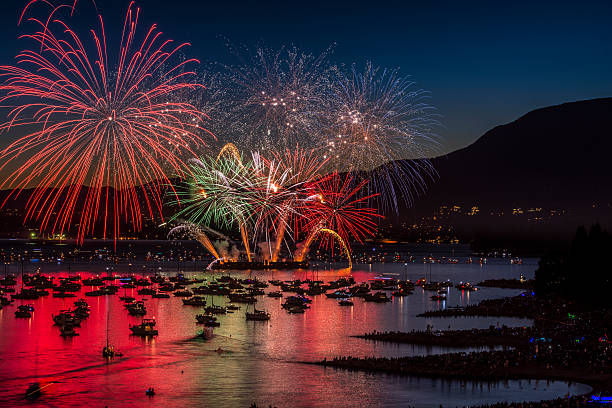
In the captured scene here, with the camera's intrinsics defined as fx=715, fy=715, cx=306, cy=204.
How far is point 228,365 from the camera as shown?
4872 cm

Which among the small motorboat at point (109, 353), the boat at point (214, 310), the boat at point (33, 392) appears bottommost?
the boat at point (33, 392)

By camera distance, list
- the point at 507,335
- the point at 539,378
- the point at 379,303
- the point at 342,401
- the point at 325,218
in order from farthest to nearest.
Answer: the point at 325,218
the point at 379,303
the point at 507,335
the point at 539,378
the point at 342,401

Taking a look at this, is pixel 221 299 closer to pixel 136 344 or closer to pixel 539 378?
pixel 136 344

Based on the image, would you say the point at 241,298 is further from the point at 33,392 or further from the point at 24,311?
the point at 33,392

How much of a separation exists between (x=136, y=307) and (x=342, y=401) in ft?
135

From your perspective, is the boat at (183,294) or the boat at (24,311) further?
the boat at (183,294)

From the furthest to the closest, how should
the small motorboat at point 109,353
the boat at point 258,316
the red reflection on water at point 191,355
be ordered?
the boat at point 258,316
the small motorboat at point 109,353
the red reflection on water at point 191,355

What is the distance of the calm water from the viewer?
3978 cm

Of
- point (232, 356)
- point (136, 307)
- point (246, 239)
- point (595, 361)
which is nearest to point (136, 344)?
point (232, 356)

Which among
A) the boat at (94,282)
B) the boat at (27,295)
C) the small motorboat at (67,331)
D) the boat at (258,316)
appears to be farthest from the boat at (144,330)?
the boat at (94,282)

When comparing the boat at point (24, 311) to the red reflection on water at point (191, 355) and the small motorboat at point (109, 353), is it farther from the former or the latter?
the small motorboat at point (109, 353)

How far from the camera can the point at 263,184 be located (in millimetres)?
90500

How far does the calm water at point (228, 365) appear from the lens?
131 feet

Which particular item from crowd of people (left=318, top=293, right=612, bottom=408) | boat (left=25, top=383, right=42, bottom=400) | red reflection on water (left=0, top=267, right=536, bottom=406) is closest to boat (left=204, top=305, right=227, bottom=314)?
red reflection on water (left=0, top=267, right=536, bottom=406)
